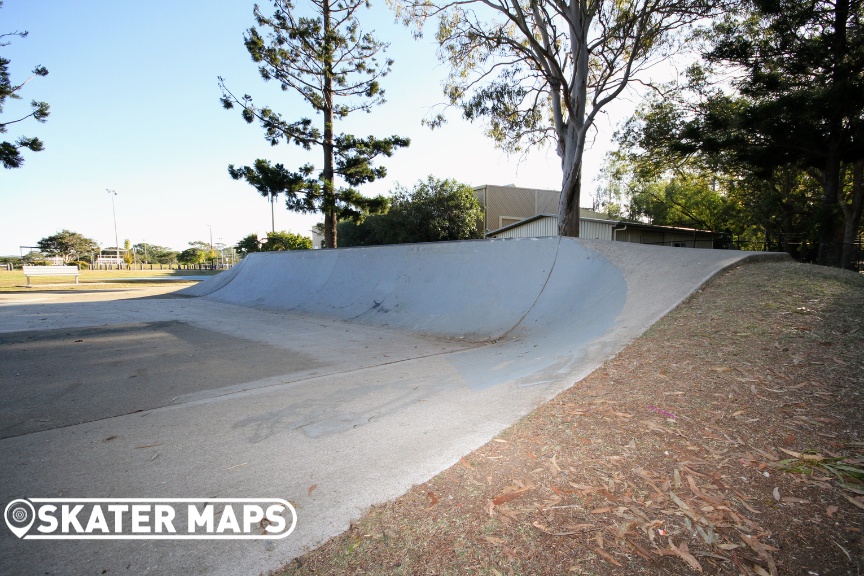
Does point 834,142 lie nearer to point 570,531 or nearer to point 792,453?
point 792,453

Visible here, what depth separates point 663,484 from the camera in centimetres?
199

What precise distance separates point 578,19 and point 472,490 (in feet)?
41.0

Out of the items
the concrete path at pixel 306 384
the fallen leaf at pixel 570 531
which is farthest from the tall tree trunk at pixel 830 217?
the fallen leaf at pixel 570 531

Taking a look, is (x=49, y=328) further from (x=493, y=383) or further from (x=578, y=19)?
(x=578, y=19)

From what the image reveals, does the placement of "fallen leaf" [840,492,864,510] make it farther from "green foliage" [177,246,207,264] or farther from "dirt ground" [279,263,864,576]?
"green foliage" [177,246,207,264]

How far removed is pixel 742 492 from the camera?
1.91 metres

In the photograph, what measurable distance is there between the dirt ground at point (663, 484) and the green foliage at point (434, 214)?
23.1 metres

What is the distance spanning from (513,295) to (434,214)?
1970 centimetres

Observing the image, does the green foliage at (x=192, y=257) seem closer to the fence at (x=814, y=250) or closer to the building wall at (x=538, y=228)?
the building wall at (x=538, y=228)

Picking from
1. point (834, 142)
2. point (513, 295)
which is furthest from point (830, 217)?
point (513, 295)

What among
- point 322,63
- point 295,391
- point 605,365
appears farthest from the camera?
point 322,63

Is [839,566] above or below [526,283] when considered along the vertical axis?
below

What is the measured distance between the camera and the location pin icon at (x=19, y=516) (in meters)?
1.84

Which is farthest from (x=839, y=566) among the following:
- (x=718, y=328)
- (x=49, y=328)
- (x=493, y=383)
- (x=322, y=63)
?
(x=322, y=63)
